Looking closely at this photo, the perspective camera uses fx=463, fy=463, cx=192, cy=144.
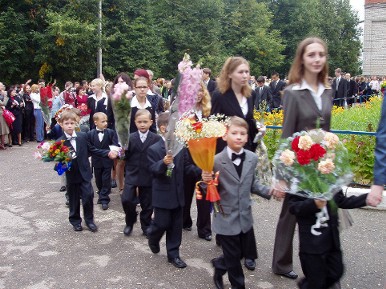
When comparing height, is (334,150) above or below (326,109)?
below

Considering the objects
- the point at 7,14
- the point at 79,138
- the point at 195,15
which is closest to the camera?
the point at 79,138

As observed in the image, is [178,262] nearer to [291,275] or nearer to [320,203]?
[291,275]

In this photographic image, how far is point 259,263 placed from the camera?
496 cm

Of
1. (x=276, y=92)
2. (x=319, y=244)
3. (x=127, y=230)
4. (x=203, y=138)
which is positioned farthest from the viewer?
(x=276, y=92)

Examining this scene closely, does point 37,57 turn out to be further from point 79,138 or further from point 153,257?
point 153,257

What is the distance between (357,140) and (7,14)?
1864cm

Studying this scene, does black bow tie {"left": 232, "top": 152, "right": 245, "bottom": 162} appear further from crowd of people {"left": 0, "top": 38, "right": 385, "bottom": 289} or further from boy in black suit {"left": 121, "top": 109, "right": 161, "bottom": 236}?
boy in black suit {"left": 121, "top": 109, "right": 161, "bottom": 236}

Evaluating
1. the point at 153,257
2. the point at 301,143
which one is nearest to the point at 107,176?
the point at 153,257

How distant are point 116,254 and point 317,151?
2955mm

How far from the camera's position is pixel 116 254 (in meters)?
5.31

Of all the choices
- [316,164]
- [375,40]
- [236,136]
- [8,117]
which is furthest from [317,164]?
[375,40]

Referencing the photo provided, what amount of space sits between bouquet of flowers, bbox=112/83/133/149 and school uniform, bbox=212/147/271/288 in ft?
5.69

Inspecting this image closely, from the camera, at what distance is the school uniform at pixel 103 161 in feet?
23.3

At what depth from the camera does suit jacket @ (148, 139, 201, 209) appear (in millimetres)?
4957
